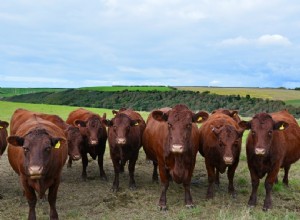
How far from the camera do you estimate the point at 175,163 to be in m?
8.15

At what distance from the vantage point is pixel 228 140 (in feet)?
28.1

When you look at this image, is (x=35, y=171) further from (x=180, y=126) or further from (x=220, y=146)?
(x=220, y=146)

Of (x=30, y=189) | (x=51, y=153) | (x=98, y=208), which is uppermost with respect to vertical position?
(x=51, y=153)

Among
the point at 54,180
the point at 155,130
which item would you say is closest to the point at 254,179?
the point at 155,130

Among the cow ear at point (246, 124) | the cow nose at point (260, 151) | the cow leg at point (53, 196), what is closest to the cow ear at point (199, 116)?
the cow ear at point (246, 124)

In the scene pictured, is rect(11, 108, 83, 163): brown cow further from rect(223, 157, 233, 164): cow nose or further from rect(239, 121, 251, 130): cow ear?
rect(239, 121, 251, 130): cow ear

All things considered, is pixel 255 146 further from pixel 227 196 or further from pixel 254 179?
pixel 227 196

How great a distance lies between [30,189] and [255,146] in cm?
426

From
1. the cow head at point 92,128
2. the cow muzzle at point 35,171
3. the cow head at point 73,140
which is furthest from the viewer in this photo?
the cow head at point 92,128

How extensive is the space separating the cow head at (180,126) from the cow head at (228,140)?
826 millimetres

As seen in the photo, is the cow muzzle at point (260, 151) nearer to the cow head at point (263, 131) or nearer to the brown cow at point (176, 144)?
the cow head at point (263, 131)

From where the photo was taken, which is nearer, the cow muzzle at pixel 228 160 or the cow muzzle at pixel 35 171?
the cow muzzle at pixel 35 171

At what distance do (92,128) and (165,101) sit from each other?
35085 millimetres

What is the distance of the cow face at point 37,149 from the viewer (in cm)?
621
